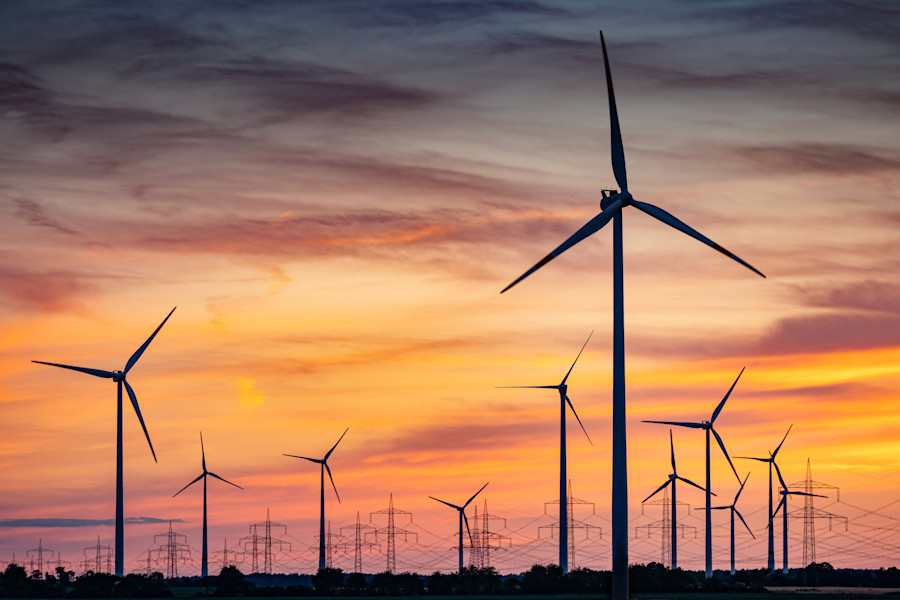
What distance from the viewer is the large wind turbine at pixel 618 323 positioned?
3378 inches

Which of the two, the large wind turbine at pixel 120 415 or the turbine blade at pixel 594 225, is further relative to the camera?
the large wind turbine at pixel 120 415

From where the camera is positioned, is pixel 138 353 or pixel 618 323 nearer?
pixel 618 323

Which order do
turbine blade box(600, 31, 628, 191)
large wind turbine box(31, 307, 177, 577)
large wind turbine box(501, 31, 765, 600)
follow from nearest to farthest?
large wind turbine box(501, 31, 765, 600)
turbine blade box(600, 31, 628, 191)
large wind turbine box(31, 307, 177, 577)

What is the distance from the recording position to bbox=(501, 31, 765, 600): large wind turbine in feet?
282

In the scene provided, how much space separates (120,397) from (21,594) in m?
44.3

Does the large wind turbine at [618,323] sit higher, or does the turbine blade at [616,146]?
the turbine blade at [616,146]

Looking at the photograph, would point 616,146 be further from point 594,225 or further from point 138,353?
point 138,353

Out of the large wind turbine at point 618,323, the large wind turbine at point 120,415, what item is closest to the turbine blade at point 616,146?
the large wind turbine at point 618,323

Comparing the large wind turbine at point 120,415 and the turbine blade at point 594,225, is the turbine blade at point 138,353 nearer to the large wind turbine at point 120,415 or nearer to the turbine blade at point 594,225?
the large wind turbine at point 120,415

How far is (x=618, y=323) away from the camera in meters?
89.6

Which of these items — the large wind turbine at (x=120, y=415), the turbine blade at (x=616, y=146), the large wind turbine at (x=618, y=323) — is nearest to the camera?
the large wind turbine at (x=618, y=323)

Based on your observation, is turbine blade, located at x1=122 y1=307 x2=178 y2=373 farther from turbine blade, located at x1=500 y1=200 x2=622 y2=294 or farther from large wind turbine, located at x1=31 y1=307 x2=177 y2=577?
turbine blade, located at x1=500 y1=200 x2=622 y2=294

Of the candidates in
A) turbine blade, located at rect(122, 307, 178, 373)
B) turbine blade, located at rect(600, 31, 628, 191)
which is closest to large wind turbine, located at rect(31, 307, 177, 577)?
turbine blade, located at rect(122, 307, 178, 373)

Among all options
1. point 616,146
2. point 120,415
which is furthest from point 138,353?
point 616,146
